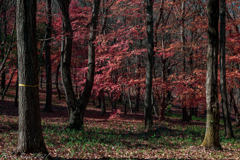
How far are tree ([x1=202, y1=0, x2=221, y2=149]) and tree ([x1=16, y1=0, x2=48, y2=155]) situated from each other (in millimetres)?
5357

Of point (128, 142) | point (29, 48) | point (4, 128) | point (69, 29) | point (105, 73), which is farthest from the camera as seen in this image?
point (105, 73)

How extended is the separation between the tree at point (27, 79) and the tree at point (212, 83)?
536cm

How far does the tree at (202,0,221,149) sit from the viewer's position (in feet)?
21.2

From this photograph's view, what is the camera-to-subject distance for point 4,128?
8.18 meters

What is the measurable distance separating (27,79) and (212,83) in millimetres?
5664

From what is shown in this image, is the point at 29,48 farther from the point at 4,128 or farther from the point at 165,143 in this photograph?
the point at 165,143

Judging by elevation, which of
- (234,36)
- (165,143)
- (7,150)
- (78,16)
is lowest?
(165,143)

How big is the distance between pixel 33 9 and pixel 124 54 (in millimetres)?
9088

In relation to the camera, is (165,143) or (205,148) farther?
(165,143)

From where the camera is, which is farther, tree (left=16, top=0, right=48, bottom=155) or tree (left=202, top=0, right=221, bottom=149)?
tree (left=202, top=0, right=221, bottom=149)

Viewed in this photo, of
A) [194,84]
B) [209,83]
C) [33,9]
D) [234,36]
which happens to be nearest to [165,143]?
[209,83]

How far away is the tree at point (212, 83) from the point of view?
21.2 ft

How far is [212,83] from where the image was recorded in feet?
21.2

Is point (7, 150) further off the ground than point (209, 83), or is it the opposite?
point (209, 83)
